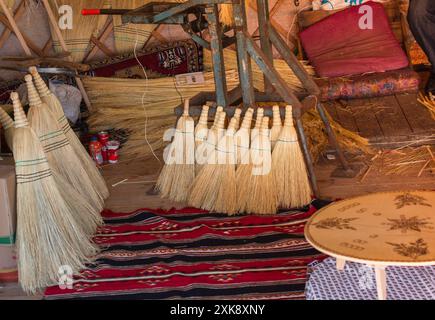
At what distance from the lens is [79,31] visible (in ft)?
17.3

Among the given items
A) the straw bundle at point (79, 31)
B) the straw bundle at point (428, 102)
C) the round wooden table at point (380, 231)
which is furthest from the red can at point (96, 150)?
the round wooden table at point (380, 231)

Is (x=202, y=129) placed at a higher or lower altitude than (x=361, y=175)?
higher

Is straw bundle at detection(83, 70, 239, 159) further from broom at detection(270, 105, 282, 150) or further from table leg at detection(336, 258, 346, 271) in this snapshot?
table leg at detection(336, 258, 346, 271)

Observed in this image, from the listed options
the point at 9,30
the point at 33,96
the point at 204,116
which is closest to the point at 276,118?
the point at 204,116

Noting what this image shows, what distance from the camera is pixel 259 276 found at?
3.06m

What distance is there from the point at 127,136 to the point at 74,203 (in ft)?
4.69

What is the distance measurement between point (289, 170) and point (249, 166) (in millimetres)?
186

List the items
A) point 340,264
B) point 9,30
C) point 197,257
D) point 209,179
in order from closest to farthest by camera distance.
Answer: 1. point 340,264
2. point 197,257
3. point 209,179
4. point 9,30

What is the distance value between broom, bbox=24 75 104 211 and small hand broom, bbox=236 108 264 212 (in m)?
0.70

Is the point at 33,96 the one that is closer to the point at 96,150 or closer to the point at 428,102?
the point at 96,150

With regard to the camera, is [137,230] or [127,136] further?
[127,136]

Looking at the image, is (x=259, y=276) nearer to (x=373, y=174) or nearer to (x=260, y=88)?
(x=373, y=174)
